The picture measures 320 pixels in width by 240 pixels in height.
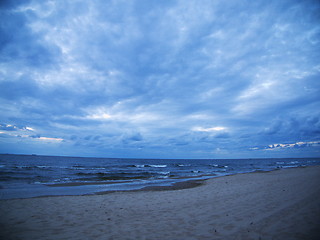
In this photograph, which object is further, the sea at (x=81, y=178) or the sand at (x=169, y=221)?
the sea at (x=81, y=178)

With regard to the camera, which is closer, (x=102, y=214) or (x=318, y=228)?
(x=318, y=228)

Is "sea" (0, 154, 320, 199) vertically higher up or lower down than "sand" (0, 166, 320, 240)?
lower down

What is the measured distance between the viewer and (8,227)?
6422mm

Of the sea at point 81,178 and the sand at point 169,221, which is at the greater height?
the sand at point 169,221

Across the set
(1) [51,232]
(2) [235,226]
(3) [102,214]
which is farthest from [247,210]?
(1) [51,232]

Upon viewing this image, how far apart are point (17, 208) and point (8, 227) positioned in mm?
3308

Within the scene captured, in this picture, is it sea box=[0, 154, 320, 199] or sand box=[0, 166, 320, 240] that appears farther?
sea box=[0, 154, 320, 199]

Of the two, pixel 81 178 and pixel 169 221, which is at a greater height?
pixel 169 221

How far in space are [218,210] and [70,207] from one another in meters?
7.68

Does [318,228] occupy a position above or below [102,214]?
above

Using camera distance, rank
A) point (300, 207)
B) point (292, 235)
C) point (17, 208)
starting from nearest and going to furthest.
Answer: point (292, 235), point (300, 207), point (17, 208)

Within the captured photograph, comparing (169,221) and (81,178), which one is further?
(81,178)

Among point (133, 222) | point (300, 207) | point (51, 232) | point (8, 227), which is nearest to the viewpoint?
point (51, 232)

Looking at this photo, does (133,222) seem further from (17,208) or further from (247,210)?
(17,208)
